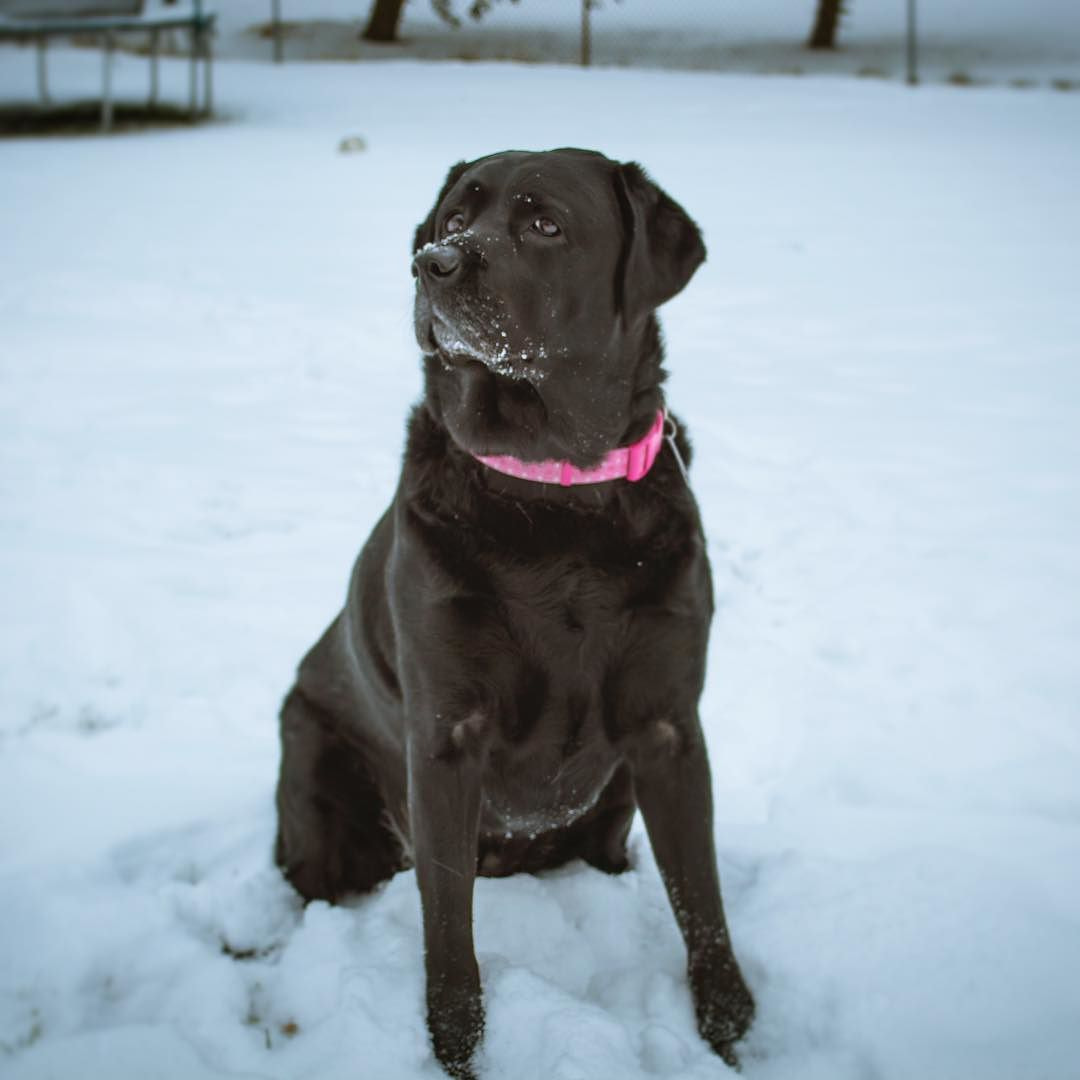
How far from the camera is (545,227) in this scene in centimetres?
201

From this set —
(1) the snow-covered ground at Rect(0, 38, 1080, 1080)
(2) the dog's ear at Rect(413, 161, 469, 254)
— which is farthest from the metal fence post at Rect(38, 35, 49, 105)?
(2) the dog's ear at Rect(413, 161, 469, 254)

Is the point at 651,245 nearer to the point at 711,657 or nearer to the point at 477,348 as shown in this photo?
the point at 477,348

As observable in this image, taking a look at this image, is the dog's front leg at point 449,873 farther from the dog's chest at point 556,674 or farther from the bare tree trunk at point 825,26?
the bare tree trunk at point 825,26

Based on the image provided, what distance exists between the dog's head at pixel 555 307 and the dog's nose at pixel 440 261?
0.07ft

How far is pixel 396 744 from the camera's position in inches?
88.0

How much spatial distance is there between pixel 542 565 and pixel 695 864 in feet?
2.19

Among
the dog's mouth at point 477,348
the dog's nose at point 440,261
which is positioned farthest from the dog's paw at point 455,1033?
the dog's nose at point 440,261

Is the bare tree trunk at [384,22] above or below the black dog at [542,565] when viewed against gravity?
above

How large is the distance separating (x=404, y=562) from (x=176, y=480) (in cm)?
261

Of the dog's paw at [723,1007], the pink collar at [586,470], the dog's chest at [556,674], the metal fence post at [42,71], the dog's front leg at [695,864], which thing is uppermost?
the metal fence post at [42,71]

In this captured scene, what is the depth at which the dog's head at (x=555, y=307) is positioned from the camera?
193 cm

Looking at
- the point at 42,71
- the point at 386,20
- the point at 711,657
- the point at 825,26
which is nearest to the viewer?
the point at 711,657

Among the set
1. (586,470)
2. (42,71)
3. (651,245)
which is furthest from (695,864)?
(42,71)

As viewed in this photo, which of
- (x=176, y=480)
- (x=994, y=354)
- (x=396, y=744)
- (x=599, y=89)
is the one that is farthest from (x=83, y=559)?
(x=599, y=89)
